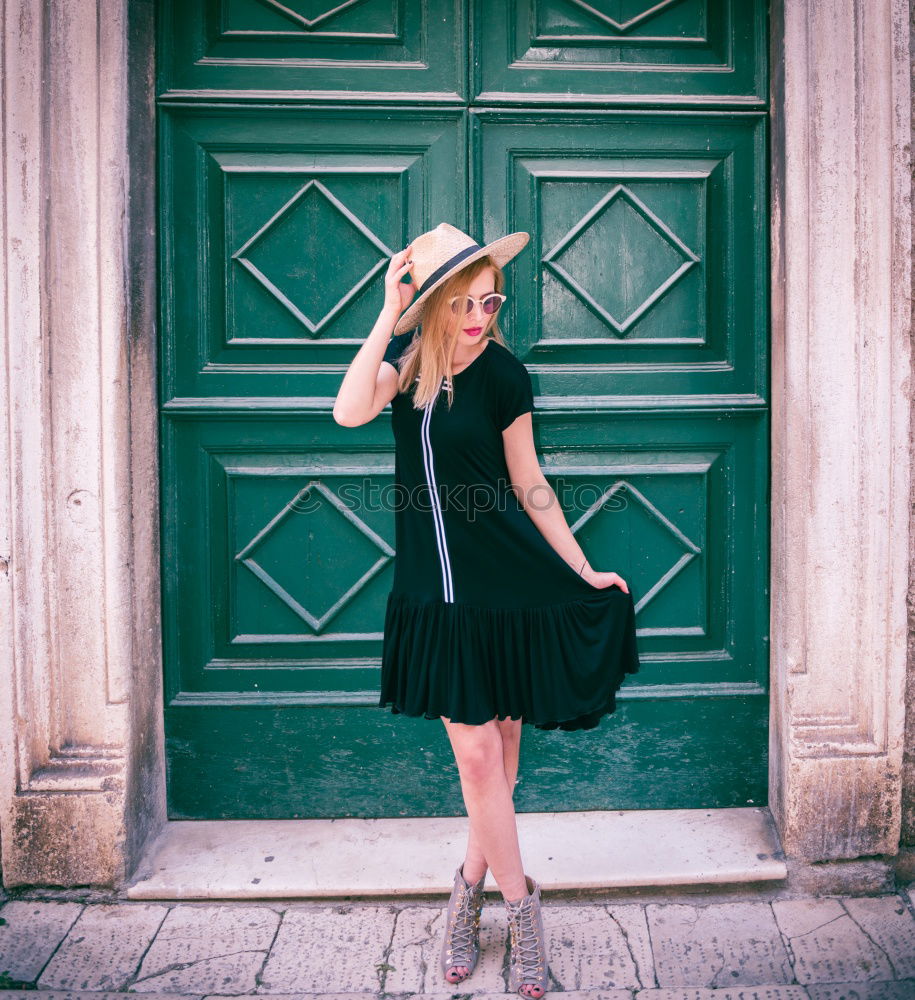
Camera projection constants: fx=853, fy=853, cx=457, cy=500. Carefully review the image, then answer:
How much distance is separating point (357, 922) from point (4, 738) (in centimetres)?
133

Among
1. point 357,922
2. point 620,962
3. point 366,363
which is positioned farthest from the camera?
point 357,922

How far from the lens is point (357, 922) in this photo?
2812mm

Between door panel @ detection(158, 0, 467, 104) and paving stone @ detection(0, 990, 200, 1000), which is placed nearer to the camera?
paving stone @ detection(0, 990, 200, 1000)

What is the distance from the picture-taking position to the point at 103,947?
2678 millimetres

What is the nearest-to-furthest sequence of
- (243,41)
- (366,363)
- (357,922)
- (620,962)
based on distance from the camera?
1. (366,363)
2. (620,962)
3. (357,922)
4. (243,41)

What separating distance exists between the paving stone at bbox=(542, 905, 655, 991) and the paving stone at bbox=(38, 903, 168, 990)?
129 cm

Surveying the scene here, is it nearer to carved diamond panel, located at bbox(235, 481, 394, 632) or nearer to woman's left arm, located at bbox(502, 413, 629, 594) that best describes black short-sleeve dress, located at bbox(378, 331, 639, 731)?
woman's left arm, located at bbox(502, 413, 629, 594)

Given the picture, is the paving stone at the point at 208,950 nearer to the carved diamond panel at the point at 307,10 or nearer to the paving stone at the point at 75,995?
the paving stone at the point at 75,995

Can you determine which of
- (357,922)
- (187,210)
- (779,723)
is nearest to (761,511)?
(779,723)

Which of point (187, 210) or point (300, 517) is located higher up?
point (187, 210)

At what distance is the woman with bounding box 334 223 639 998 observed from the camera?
2.31 meters

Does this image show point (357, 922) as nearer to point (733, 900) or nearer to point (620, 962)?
point (620, 962)

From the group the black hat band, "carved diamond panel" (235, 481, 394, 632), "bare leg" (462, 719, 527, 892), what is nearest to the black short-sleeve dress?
"bare leg" (462, 719, 527, 892)

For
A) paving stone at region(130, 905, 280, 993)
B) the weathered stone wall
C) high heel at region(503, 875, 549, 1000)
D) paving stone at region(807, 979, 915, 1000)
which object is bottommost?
paving stone at region(807, 979, 915, 1000)
